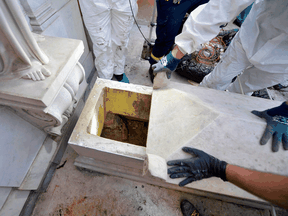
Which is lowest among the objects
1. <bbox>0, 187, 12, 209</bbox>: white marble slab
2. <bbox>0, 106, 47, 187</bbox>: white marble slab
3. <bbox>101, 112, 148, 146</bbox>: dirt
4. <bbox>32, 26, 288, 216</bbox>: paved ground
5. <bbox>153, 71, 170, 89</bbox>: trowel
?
<bbox>32, 26, 288, 216</bbox>: paved ground

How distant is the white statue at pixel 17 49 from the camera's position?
0.71m

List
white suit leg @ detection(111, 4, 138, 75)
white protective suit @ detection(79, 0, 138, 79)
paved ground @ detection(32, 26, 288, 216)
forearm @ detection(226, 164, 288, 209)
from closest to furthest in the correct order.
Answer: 1. forearm @ detection(226, 164, 288, 209)
2. paved ground @ detection(32, 26, 288, 216)
3. white protective suit @ detection(79, 0, 138, 79)
4. white suit leg @ detection(111, 4, 138, 75)

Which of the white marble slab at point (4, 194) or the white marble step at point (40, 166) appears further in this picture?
the white marble step at point (40, 166)

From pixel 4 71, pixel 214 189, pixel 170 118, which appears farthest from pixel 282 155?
pixel 4 71

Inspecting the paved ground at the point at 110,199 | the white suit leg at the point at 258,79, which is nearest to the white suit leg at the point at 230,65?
the white suit leg at the point at 258,79

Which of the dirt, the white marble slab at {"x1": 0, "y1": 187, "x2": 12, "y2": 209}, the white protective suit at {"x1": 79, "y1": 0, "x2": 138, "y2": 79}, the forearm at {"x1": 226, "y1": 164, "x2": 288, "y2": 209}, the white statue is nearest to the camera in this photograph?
the white statue

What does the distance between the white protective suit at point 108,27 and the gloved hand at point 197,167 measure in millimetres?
1794

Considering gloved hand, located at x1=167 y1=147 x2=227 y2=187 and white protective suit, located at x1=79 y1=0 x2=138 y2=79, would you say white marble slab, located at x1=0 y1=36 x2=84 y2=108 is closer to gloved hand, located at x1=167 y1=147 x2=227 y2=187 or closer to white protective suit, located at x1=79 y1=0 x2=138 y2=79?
white protective suit, located at x1=79 y1=0 x2=138 y2=79

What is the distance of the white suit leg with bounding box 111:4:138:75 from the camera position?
1.87m

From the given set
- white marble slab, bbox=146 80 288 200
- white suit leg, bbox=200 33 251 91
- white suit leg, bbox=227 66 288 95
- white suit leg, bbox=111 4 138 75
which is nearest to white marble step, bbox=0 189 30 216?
white marble slab, bbox=146 80 288 200

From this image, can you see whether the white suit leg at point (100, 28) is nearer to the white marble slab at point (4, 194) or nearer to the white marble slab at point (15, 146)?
the white marble slab at point (15, 146)

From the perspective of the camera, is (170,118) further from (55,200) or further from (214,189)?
(55,200)

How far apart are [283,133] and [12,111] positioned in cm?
225

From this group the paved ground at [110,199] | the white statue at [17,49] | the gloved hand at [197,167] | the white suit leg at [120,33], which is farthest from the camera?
the white suit leg at [120,33]
